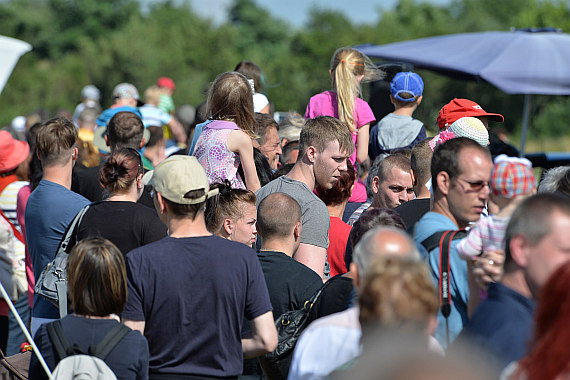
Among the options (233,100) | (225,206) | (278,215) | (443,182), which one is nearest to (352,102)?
(233,100)

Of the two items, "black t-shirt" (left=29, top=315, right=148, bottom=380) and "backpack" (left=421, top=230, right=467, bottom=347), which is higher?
"backpack" (left=421, top=230, right=467, bottom=347)

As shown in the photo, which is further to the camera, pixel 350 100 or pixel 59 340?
pixel 350 100

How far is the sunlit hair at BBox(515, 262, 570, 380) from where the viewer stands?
2.16m

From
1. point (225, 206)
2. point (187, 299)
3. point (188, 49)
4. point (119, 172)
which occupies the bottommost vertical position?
point (188, 49)

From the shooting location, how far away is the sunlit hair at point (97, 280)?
346cm

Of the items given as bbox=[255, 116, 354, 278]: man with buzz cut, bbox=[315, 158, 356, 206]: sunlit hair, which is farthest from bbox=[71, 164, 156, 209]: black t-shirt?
bbox=[315, 158, 356, 206]: sunlit hair

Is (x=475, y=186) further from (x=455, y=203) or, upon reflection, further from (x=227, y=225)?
(x=227, y=225)

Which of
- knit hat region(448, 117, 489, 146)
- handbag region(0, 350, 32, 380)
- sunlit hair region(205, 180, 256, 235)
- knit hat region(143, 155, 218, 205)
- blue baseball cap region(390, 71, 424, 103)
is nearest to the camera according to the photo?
knit hat region(143, 155, 218, 205)

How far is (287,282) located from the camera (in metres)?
4.31

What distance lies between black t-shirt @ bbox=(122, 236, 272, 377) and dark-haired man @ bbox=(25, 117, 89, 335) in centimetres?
145

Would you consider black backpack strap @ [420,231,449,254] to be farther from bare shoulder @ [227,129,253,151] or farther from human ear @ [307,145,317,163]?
bare shoulder @ [227,129,253,151]

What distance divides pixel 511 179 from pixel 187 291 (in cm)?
156

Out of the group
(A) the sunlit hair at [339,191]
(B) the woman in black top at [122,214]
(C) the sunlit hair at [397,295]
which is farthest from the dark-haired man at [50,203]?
(C) the sunlit hair at [397,295]

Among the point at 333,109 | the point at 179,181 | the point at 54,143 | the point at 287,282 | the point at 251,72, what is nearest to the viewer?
the point at 179,181
